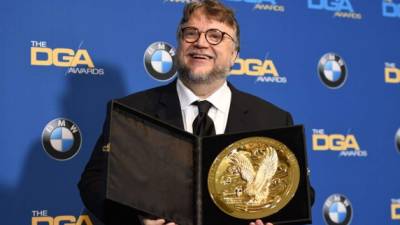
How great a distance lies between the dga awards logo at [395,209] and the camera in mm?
2330

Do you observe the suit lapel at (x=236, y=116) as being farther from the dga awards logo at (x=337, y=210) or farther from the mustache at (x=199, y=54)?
the dga awards logo at (x=337, y=210)

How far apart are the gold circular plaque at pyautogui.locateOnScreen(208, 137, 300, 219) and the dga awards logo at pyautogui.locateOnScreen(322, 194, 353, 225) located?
0.94m

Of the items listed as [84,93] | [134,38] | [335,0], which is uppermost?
[335,0]

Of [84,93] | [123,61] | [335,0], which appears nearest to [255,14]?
[335,0]

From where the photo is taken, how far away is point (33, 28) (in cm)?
191

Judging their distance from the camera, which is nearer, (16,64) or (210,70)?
(210,70)

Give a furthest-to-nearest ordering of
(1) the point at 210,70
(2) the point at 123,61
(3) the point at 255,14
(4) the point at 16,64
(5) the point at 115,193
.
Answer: (3) the point at 255,14 < (2) the point at 123,61 < (4) the point at 16,64 < (1) the point at 210,70 < (5) the point at 115,193

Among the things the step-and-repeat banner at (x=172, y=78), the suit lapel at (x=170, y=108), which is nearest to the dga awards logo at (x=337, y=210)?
the step-and-repeat banner at (x=172, y=78)

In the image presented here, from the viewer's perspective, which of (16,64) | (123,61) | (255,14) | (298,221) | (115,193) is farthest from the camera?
(255,14)

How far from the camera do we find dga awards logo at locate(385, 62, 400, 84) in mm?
2393

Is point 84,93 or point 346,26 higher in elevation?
point 346,26

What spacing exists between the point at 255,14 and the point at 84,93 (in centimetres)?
72

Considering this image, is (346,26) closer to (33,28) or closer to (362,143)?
(362,143)

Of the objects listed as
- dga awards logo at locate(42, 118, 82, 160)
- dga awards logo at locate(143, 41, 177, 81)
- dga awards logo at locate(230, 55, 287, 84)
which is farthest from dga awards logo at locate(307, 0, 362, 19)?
dga awards logo at locate(42, 118, 82, 160)
